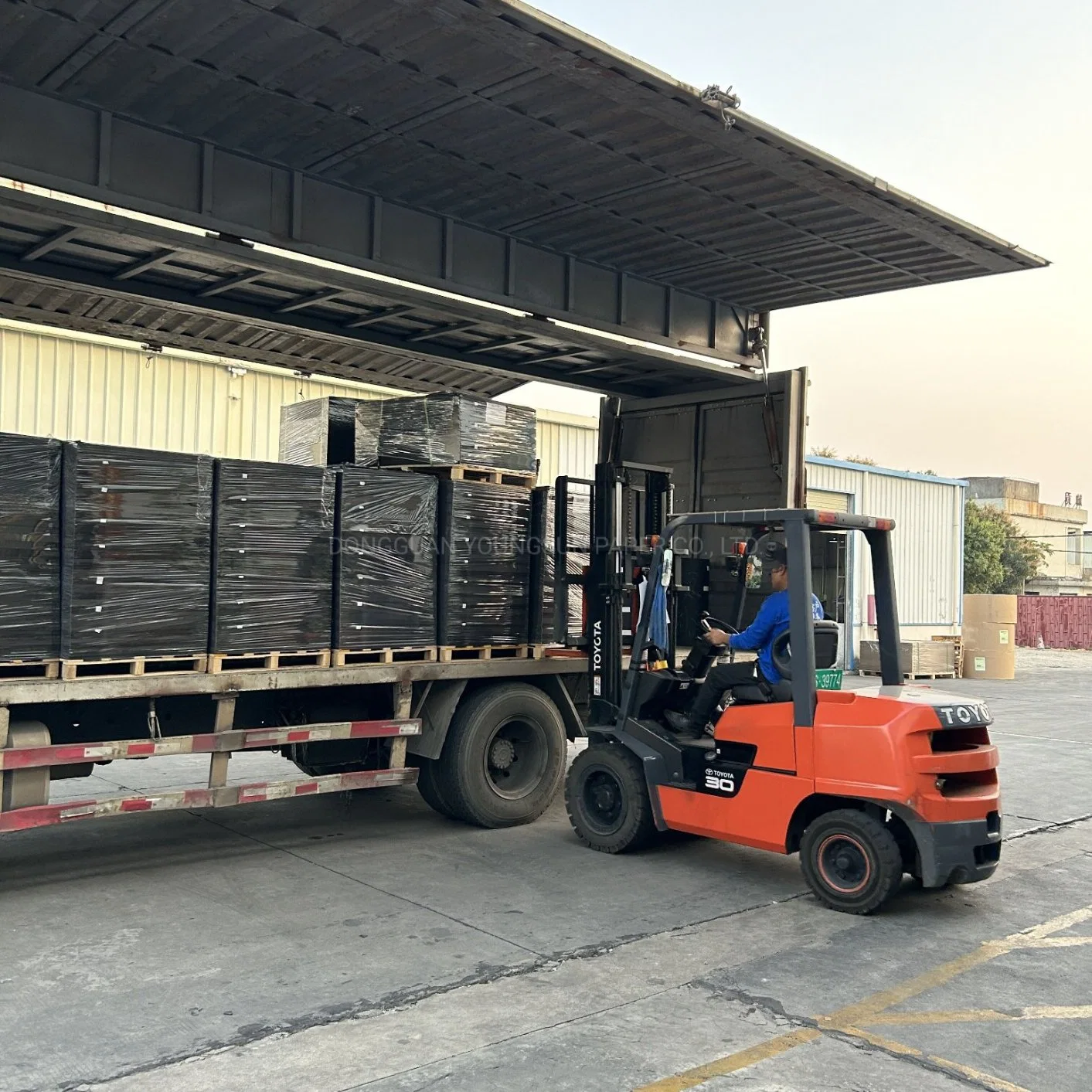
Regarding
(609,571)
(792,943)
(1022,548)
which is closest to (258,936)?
(792,943)

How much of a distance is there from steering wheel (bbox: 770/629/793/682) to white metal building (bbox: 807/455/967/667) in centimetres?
1630

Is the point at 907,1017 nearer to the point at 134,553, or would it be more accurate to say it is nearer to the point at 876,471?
the point at 134,553

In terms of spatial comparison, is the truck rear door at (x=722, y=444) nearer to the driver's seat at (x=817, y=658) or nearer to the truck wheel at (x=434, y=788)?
the driver's seat at (x=817, y=658)

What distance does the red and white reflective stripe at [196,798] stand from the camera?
5.80 m

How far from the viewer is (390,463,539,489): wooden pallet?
764 centimetres

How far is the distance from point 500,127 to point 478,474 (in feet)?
7.34

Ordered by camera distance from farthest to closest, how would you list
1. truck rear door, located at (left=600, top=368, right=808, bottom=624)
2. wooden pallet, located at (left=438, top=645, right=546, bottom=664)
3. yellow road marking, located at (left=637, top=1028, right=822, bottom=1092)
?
truck rear door, located at (left=600, top=368, right=808, bottom=624) → wooden pallet, located at (left=438, top=645, right=546, bottom=664) → yellow road marking, located at (left=637, top=1028, right=822, bottom=1092)

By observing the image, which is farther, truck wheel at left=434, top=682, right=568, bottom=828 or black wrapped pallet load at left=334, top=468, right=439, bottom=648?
truck wheel at left=434, top=682, right=568, bottom=828

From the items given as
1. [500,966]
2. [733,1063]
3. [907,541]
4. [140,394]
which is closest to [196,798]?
[500,966]

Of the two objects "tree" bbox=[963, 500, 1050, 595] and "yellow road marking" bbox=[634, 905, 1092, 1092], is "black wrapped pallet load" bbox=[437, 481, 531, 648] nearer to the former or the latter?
"yellow road marking" bbox=[634, 905, 1092, 1092]

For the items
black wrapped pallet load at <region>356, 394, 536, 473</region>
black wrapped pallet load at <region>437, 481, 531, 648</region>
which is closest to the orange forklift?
black wrapped pallet load at <region>437, 481, 531, 648</region>

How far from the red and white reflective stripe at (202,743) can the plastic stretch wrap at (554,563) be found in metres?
1.27

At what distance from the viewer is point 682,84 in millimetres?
6328

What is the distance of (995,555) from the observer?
49.8 meters
